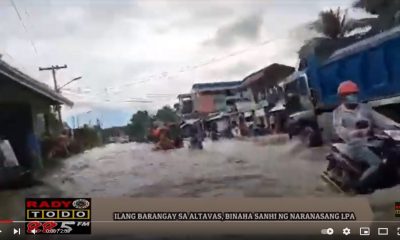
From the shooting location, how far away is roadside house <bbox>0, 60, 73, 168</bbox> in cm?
388

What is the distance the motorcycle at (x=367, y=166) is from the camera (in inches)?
150

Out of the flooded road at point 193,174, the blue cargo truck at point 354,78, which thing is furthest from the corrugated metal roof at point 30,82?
the blue cargo truck at point 354,78

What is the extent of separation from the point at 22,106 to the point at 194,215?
119 centimetres

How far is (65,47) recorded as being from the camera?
3854 mm

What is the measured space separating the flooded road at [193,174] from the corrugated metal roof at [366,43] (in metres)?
0.57

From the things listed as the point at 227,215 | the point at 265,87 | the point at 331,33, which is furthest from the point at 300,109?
the point at 227,215

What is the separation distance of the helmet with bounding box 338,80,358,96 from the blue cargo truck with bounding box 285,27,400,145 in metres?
0.03

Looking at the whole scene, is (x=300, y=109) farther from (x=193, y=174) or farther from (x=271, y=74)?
(x=193, y=174)

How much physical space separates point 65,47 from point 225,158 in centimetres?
112

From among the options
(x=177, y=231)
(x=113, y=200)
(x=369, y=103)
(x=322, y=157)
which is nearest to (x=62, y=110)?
(x=113, y=200)

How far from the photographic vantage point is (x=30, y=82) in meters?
3.93

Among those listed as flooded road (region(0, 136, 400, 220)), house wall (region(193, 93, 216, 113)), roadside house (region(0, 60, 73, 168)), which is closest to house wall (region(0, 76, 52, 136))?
roadside house (region(0, 60, 73, 168))

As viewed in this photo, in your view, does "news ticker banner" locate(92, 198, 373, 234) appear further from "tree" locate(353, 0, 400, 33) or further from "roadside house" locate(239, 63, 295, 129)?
"tree" locate(353, 0, 400, 33)

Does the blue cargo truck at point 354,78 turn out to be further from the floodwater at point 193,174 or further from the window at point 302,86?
the floodwater at point 193,174
